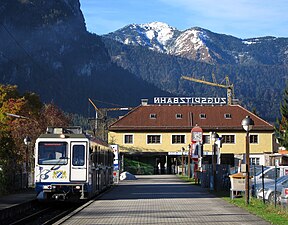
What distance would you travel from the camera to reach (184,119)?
93.7m

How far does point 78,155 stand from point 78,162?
34cm

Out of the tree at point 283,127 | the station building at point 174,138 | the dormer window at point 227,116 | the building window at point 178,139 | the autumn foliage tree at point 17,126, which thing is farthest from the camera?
the tree at point 283,127

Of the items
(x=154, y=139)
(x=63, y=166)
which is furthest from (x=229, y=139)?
(x=63, y=166)

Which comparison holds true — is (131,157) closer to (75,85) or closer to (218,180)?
(218,180)

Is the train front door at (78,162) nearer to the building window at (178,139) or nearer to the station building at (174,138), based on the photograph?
the station building at (174,138)

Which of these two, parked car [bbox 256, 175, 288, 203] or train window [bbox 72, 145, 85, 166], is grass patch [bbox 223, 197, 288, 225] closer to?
parked car [bbox 256, 175, 288, 203]

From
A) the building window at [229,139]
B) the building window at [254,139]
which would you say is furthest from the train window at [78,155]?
the building window at [254,139]

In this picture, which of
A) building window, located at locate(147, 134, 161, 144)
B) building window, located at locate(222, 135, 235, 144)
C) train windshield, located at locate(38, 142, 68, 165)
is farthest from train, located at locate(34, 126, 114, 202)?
building window, located at locate(222, 135, 235, 144)

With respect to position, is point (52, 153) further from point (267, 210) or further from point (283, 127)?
point (283, 127)

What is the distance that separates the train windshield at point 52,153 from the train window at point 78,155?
355 mm

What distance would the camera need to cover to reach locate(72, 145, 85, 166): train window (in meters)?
28.4

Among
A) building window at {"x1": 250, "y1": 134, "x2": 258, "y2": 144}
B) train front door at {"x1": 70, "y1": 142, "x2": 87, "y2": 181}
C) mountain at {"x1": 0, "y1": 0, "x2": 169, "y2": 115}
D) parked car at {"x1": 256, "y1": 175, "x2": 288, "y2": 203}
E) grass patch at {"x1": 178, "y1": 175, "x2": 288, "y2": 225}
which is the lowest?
grass patch at {"x1": 178, "y1": 175, "x2": 288, "y2": 225}

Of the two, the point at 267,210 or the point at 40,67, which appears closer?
the point at 267,210

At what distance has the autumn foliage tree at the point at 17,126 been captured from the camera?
Answer: 34450mm
